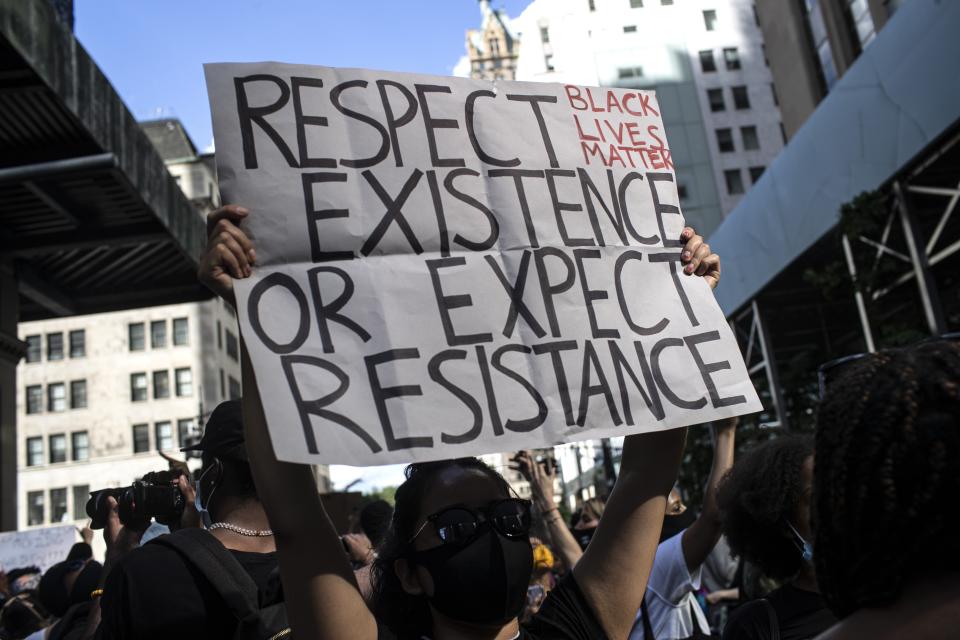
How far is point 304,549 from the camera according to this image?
195cm

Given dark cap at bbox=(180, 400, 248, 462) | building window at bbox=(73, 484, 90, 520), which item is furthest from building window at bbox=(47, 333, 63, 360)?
dark cap at bbox=(180, 400, 248, 462)

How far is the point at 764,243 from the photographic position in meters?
18.0

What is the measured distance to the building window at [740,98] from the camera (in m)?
55.8

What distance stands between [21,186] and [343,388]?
1514cm

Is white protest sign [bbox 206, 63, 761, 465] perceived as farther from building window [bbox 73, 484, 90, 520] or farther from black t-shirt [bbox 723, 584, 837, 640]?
building window [bbox 73, 484, 90, 520]

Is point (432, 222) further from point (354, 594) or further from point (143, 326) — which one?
point (143, 326)

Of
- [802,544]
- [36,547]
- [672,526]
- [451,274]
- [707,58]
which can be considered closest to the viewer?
[451,274]

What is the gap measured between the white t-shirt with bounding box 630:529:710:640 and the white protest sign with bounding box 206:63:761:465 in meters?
1.63

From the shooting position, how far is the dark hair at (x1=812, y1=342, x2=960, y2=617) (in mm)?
1254

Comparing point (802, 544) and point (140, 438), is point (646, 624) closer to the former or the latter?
point (802, 544)

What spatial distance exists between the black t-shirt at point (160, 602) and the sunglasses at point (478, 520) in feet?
1.76

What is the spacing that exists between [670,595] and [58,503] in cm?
5699

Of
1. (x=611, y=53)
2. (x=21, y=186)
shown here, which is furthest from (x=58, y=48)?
(x=611, y=53)

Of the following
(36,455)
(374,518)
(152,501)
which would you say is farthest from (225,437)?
(36,455)
